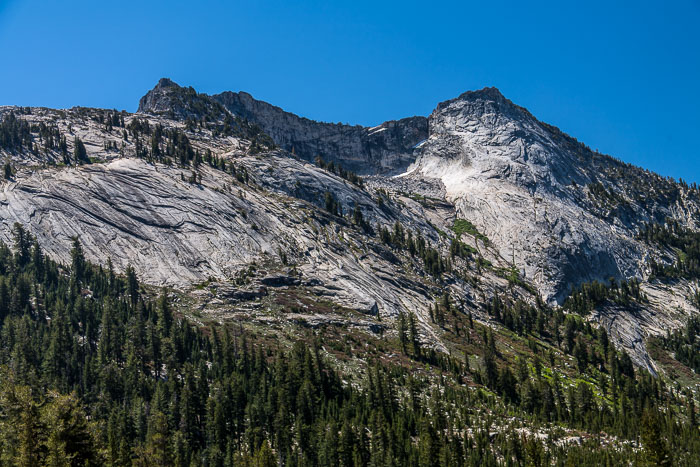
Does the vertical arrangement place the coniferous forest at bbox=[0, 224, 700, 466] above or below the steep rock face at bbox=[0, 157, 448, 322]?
below

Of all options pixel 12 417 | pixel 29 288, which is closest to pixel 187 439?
pixel 12 417

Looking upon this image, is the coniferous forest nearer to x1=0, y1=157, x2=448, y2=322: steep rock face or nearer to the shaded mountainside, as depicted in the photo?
the shaded mountainside

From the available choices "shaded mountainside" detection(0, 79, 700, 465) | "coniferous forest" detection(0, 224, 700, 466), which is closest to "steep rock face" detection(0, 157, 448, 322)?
"shaded mountainside" detection(0, 79, 700, 465)

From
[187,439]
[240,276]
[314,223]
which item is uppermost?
[314,223]

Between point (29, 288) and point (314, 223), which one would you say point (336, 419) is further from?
point (314, 223)

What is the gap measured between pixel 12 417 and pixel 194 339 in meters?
62.2

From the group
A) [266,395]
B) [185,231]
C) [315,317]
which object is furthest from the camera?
[185,231]

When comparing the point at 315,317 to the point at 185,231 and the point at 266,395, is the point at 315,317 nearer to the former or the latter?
the point at 266,395

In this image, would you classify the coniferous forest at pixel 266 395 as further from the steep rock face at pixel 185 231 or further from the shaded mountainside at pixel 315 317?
the steep rock face at pixel 185 231

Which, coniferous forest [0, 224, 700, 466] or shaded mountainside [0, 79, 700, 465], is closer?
coniferous forest [0, 224, 700, 466]

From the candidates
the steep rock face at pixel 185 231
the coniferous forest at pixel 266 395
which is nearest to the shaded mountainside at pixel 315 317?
the coniferous forest at pixel 266 395

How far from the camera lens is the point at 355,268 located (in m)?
158

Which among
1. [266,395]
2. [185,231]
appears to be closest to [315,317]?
[266,395]

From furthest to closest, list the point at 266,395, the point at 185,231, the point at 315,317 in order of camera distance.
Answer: the point at 185,231, the point at 315,317, the point at 266,395
